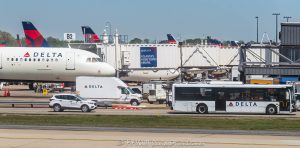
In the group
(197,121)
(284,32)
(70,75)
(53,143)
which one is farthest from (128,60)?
(53,143)

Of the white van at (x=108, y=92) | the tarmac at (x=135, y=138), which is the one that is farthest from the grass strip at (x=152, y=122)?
the white van at (x=108, y=92)

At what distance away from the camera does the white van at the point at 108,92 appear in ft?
207

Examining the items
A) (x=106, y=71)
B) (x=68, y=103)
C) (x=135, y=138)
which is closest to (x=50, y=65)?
(x=106, y=71)

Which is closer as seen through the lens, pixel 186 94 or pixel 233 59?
pixel 186 94

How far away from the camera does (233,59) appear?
97.2 meters

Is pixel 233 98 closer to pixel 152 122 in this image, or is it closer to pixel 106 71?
pixel 152 122

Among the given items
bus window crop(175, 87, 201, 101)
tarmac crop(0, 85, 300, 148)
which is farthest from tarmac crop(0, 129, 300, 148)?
bus window crop(175, 87, 201, 101)

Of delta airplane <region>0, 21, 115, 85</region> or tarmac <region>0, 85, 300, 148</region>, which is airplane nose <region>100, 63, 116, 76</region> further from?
tarmac <region>0, 85, 300, 148</region>

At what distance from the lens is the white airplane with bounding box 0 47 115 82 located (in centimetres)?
7231

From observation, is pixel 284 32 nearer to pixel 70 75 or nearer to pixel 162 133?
pixel 70 75

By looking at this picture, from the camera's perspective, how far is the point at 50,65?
238 ft

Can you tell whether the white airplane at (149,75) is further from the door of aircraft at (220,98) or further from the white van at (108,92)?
the door of aircraft at (220,98)

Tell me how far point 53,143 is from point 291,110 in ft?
100

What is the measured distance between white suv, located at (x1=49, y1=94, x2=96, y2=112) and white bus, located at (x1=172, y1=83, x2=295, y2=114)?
7.48 metres
